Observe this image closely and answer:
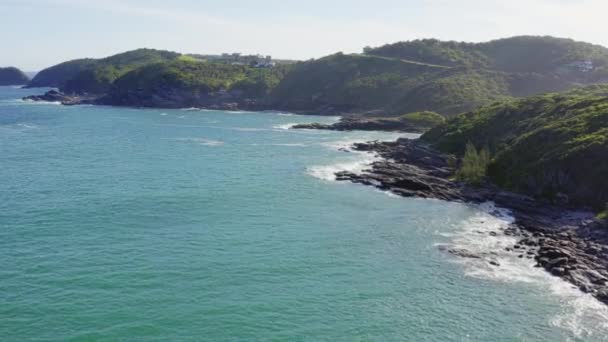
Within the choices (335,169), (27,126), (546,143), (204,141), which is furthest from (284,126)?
(546,143)

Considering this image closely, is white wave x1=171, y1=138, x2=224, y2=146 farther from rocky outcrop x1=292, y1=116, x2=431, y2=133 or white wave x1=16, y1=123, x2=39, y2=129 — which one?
white wave x1=16, y1=123, x2=39, y2=129

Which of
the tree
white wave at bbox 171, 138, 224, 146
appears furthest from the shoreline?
white wave at bbox 171, 138, 224, 146

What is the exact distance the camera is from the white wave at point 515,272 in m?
38.8

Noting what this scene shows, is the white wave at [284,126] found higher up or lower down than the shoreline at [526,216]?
higher up

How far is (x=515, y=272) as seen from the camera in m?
47.7

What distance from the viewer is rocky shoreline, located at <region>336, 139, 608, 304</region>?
47.8 m

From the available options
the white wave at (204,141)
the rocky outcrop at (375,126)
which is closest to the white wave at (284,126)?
the rocky outcrop at (375,126)

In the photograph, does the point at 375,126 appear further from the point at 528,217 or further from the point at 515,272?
the point at 515,272

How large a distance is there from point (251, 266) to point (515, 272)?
24.1m

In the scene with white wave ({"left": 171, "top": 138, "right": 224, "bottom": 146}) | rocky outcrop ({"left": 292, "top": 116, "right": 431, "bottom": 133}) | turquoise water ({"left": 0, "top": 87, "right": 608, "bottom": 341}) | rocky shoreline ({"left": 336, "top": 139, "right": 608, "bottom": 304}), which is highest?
rocky outcrop ({"left": 292, "top": 116, "right": 431, "bottom": 133})

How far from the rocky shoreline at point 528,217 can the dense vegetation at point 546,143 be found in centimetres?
340

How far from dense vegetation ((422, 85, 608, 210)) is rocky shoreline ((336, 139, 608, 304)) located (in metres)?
3.40

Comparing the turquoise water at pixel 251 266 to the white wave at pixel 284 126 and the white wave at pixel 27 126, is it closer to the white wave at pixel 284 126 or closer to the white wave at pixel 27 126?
the white wave at pixel 27 126

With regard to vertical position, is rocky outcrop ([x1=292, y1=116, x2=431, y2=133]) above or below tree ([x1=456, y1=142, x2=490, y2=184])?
above
